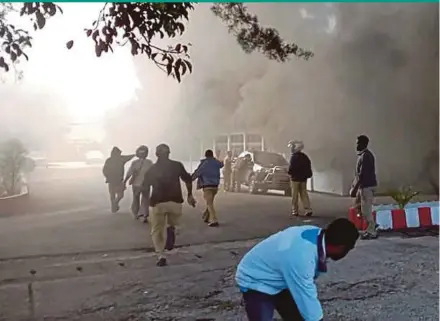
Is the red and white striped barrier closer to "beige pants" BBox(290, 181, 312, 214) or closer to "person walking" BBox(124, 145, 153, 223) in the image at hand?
"beige pants" BBox(290, 181, 312, 214)

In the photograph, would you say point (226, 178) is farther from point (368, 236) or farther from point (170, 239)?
point (368, 236)

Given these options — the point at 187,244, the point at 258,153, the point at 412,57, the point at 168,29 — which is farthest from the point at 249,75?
the point at 412,57

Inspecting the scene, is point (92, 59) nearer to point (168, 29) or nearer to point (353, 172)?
point (168, 29)

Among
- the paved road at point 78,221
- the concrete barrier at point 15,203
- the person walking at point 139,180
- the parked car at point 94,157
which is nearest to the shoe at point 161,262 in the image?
the paved road at point 78,221

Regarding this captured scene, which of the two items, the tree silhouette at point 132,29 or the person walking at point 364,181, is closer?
the tree silhouette at point 132,29

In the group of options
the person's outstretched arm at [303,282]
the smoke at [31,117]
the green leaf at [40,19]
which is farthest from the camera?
the smoke at [31,117]

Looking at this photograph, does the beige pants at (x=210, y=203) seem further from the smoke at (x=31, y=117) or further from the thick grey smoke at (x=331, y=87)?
the smoke at (x=31, y=117)

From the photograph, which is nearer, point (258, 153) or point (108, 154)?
point (108, 154)

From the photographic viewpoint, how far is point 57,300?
3.50 metres

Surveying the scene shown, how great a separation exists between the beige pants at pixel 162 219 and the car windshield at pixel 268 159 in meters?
0.65

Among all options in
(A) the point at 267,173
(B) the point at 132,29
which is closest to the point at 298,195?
(A) the point at 267,173

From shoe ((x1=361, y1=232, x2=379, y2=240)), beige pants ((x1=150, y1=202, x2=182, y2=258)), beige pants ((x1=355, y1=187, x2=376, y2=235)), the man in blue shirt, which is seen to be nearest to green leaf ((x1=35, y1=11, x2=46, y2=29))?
beige pants ((x1=150, y1=202, x2=182, y2=258))

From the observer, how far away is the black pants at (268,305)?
7.47ft

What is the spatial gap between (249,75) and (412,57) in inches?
58.8
